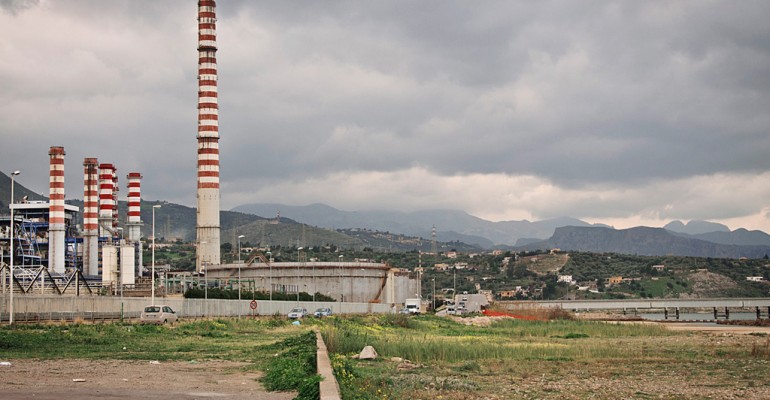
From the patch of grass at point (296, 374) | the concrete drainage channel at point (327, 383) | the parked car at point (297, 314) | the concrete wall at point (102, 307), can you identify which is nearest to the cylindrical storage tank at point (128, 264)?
the concrete wall at point (102, 307)

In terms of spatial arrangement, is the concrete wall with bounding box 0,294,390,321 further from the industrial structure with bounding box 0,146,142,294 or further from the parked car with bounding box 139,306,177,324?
the industrial structure with bounding box 0,146,142,294

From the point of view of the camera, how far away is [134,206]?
124 m

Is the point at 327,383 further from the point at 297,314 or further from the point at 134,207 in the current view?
the point at 134,207

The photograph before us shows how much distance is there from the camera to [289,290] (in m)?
118

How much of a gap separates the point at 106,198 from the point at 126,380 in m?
112

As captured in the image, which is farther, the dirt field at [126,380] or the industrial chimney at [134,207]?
the industrial chimney at [134,207]

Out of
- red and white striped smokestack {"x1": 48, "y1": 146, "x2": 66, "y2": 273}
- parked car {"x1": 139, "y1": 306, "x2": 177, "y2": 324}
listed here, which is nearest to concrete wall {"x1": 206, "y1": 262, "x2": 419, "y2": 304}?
red and white striped smokestack {"x1": 48, "y1": 146, "x2": 66, "y2": 273}

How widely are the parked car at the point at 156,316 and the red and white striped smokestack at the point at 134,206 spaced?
7694 cm

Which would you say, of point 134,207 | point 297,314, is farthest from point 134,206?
point 297,314

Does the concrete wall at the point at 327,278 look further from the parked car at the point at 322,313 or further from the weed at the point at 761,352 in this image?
the weed at the point at 761,352

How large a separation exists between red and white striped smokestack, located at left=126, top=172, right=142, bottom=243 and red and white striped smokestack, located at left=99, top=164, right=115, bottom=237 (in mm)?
2736

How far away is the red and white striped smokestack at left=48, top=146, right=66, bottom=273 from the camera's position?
10906cm

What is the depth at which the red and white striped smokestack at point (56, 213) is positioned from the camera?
10906 cm

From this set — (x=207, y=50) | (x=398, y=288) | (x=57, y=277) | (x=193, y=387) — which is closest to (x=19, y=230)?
(x=57, y=277)
